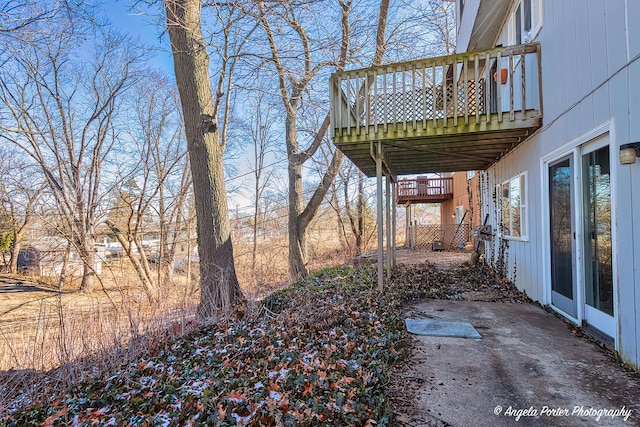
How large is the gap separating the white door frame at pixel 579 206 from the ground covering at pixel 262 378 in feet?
6.29

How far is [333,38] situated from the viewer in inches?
290

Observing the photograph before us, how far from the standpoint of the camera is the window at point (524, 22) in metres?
4.84

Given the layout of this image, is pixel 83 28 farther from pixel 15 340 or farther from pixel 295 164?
pixel 295 164

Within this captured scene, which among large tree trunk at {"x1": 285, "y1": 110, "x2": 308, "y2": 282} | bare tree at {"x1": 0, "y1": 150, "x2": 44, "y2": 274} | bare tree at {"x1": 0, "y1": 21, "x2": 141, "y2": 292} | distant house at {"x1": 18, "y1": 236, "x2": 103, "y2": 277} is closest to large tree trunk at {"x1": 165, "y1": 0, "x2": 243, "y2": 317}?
large tree trunk at {"x1": 285, "y1": 110, "x2": 308, "y2": 282}

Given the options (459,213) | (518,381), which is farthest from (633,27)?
(459,213)

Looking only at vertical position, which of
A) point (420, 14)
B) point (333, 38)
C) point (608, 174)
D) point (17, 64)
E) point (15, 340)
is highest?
point (420, 14)

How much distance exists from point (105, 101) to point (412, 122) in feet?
41.4

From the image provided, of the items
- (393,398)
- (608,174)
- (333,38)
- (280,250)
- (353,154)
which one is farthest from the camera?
(280,250)

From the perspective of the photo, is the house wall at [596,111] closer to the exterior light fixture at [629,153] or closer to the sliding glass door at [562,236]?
the exterior light fixture at [629,153]

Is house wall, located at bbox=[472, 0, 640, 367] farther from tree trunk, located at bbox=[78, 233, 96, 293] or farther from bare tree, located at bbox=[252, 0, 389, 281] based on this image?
tree trunk, located at bbox=[78, 233, 96, 293]

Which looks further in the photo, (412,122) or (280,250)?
(280,250)

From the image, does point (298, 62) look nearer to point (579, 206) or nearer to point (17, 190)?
point (579, 206)

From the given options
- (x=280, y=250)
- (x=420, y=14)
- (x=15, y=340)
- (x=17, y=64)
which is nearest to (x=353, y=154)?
(x=420, y=14)

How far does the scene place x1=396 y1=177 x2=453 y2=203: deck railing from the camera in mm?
16000
